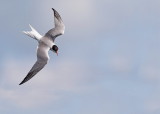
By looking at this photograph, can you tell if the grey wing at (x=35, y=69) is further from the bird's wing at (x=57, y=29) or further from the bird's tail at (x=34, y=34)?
the bird's wing at (x=57, y=29)

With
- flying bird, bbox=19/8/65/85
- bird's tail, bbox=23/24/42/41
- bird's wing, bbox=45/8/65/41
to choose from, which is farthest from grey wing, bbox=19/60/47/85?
bird's wing, bbox=45/8/65/41

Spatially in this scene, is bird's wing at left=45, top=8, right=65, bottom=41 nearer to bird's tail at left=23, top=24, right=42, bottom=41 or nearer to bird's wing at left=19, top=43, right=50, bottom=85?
bird's tail at left=23, top=24, right=42, bottom=41

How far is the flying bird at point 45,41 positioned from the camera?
4266cm

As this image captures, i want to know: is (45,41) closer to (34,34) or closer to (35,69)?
(34,34)

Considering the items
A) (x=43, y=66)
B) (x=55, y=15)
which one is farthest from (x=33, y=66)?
(x=55, y=15)

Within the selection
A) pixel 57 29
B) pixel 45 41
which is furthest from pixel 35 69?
pixel 57 29

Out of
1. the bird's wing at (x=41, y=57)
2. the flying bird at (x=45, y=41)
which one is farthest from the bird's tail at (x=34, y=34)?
the bird's wing at (x=41, y=57)

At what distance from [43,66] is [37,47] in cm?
274

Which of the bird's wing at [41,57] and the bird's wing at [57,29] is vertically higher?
the bird's wing at [57,29]

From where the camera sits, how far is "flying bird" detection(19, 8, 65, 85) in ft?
A: 140

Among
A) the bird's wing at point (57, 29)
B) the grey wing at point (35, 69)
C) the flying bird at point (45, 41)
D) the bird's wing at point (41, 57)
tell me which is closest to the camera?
the grey wing at point (35, 69)

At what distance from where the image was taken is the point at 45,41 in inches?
1694

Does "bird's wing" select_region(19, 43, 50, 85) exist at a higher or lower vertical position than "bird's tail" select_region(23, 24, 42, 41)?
lower

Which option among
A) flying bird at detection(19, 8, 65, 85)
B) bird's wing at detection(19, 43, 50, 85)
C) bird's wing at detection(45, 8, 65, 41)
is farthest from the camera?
bird's wing at detection(45, 8, 65, 41)
